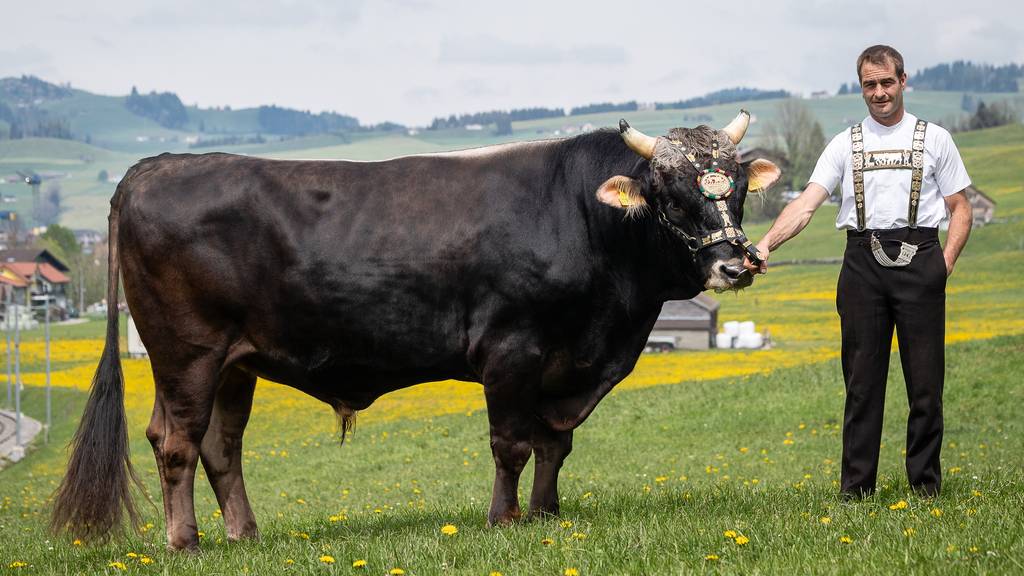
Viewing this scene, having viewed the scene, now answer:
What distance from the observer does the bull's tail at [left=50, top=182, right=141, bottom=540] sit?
9.07 meters

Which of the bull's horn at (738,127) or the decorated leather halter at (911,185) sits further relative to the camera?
the bull's horn at (738,127)

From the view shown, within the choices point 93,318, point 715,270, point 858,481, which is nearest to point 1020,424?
point 858,481

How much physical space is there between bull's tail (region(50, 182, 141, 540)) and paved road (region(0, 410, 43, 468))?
29371 mm

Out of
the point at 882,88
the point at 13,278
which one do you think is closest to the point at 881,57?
the point at 882,88

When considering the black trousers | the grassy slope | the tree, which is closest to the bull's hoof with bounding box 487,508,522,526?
the grassy slope

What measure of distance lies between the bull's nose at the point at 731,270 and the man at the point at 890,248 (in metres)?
0.39

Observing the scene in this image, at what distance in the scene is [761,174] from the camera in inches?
340

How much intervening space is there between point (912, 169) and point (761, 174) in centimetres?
104

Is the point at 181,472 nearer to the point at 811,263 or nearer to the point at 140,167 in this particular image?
the point at 140,167

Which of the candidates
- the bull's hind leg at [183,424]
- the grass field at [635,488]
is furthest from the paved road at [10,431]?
the bull's hind leg at [183,424]

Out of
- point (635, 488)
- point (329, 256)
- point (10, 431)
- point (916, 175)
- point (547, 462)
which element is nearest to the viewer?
point (916, 175)

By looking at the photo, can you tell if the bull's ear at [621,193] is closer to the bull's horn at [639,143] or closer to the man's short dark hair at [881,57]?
the bull's horn at [639,143]

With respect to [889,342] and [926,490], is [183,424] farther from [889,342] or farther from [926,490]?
[926,490]

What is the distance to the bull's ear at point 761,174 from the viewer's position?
8.59m
